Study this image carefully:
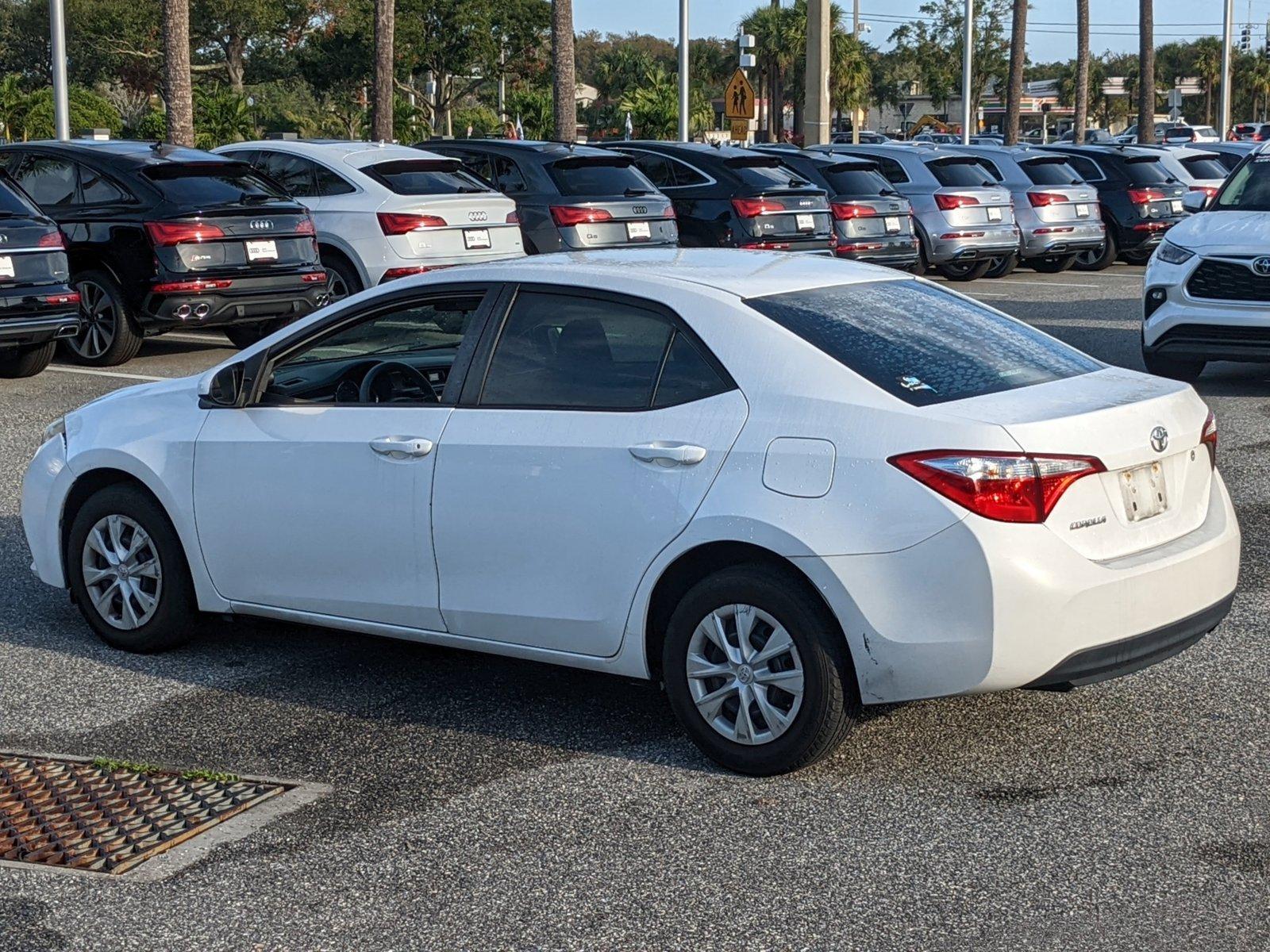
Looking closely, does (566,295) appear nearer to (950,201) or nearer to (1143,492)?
(1143,492)

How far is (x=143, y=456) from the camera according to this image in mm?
6359

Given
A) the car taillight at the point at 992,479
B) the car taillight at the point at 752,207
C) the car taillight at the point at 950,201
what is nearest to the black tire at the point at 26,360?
the car taillight at the point at 752,207

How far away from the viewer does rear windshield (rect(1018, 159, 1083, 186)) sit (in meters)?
23.8

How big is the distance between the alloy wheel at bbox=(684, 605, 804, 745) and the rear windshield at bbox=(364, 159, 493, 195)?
10.4 metres

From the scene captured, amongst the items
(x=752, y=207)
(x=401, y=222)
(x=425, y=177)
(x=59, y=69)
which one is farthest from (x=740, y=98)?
(x=401, y=222)

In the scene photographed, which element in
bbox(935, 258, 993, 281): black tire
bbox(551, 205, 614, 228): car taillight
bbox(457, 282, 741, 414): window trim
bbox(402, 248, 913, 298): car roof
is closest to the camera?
bbox(457, 282, 741, 414): window trim

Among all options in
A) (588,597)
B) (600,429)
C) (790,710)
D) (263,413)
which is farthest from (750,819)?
(263,413)

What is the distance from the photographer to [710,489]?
5.08 metres

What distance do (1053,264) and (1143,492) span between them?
2061cm

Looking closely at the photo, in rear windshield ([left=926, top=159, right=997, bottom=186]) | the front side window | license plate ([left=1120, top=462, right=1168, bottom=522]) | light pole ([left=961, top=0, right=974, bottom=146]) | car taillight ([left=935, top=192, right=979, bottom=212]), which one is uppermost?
light pole ([left=961, top=0, right=974, bottom=146])

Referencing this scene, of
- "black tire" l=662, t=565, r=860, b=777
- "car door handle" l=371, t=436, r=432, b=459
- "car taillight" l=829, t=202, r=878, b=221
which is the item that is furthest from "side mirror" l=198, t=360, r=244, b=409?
"car taillight" l=829, t=202, r=878, b=221

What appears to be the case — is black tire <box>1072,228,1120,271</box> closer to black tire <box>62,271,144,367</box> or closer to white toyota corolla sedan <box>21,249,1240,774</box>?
black tire <box>62,271,144,367</box>

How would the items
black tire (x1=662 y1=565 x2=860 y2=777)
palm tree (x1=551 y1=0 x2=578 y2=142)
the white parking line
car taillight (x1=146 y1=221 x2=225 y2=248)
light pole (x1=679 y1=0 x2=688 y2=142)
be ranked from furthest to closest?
light pole (x1=679 y1=0 x2=688 y2=142), palm tree (x1=551 y1=0 x2=578 y2=142), the white parking line, car taillight (x1=146 y1=221 x2=225 y2=248), black tire (x1=662 y1=565 x2=860 y2=777)

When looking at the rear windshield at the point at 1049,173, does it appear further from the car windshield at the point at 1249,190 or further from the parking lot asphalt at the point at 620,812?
the parking lot asphalt at the point at 620,812
